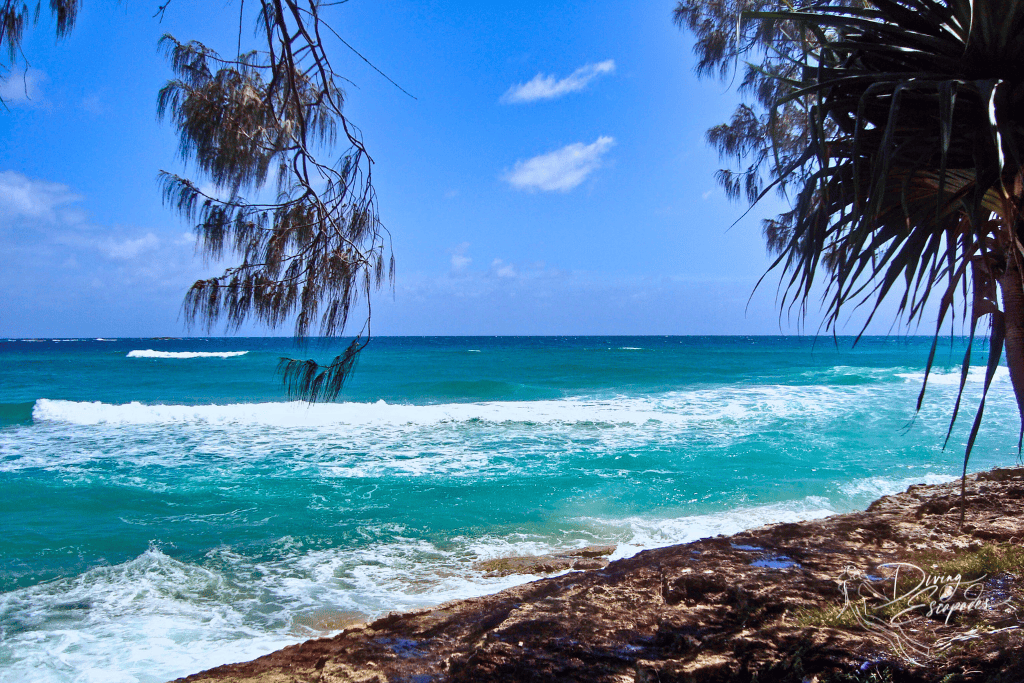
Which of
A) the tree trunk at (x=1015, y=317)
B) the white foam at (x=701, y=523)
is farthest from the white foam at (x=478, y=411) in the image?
the tree trunk at (x=1015, y=317)

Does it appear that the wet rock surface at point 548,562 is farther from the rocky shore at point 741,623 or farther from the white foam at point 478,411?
the white foam at point 478,411

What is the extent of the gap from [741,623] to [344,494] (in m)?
5.41

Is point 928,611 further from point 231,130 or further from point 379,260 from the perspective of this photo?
point 231,130

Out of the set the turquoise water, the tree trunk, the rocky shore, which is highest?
the tree trunk

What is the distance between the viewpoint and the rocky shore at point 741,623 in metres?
1.92

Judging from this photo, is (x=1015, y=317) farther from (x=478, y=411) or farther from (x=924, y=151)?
(x=478, y=411)

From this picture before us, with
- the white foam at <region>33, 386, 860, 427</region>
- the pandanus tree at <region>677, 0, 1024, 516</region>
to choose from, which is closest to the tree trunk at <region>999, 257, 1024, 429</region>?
the pandanus tree at <region>677, 0, 1024, 516</region>

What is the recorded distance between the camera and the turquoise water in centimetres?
373

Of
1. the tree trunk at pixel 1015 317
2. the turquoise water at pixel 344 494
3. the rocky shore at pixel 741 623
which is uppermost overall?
the tree trunk at pixel 1015 317

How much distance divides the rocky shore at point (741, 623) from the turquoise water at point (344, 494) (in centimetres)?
107

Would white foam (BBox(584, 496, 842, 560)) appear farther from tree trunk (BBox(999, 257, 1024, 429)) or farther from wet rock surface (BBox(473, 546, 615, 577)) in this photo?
tree trunk (BBox(999, 257, 1024, 429))

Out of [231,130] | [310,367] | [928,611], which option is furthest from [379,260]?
[928,611]

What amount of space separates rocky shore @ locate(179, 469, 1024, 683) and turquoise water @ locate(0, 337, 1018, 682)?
3.51ft

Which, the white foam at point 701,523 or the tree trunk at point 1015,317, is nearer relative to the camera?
the tree trunk at point 1015,317
